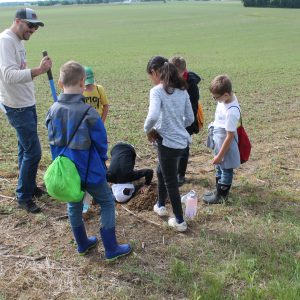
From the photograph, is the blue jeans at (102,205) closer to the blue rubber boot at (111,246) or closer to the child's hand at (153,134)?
the blue rubber boot at (111,246)

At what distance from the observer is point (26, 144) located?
16.3 feet

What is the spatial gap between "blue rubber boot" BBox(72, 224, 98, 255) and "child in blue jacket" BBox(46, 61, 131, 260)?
8.6 inches

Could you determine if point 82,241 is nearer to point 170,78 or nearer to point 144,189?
point 144,189

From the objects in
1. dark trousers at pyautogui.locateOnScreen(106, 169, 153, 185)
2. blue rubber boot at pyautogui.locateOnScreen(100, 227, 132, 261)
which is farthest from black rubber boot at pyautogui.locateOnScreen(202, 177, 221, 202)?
blue rubber boot at pyautogui.locateOnScreen(100, 227, 132, 261)

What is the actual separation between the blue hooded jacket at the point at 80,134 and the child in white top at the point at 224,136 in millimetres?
1650

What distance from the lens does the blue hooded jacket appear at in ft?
12.0

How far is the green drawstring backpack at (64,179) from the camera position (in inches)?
143

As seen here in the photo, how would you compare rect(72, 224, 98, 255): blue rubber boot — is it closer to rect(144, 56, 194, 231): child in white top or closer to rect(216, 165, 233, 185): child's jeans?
rect(144, 56, 194, 231): child in white top

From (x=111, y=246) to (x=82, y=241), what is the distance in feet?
0.97

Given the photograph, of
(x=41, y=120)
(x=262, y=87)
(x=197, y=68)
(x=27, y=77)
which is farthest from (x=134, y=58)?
(x=27, y=77)

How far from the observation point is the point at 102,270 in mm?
3848

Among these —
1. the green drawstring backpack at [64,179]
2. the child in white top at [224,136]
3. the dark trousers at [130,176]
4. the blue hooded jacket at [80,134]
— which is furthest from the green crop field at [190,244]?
the blue hooded jacket at [80,134]

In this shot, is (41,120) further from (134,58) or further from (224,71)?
(134,58)

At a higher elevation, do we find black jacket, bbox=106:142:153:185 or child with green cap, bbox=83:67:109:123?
child with green cap, bbox=83:67:109:123
